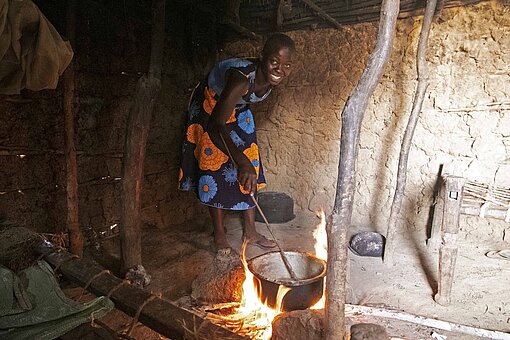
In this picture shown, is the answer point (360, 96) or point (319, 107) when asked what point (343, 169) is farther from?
point (319, 107)

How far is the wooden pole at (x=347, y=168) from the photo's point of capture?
1.54m

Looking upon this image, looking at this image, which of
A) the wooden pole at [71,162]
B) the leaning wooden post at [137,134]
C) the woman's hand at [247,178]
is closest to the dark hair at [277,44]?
the leaning wooden post at [137,134]

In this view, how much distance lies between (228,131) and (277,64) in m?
0.79

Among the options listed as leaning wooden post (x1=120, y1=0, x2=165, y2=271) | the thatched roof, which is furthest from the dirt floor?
the thatched roof

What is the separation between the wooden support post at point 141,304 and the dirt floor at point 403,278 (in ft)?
3.17

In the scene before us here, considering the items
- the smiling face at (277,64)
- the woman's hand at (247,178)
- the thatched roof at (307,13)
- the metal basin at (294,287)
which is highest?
the thatched roof at (307,13)

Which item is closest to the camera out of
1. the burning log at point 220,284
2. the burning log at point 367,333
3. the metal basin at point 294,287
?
the burning log at point 367,333

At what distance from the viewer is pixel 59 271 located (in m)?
1.89

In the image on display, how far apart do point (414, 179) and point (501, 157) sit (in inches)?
28.7

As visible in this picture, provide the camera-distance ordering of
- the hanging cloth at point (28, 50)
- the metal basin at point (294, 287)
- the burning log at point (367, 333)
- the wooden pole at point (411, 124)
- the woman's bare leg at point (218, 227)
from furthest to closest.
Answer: the woman's bare leg at point (218, 227)
the wooden pole at point (411, 124)
the metal basin at point (294, 287)
the hanging cloth at point (28, 50)
the burning log at point (367, 333)

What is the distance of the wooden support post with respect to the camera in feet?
4.52

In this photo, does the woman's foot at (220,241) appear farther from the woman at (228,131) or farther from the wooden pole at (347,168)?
the wooden pole at (347,168)

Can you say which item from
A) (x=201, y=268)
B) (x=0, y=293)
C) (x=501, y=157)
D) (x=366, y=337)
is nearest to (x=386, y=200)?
(x=501, y=157)

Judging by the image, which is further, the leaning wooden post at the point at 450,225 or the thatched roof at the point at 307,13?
the thatched roof at the point at 307,13
